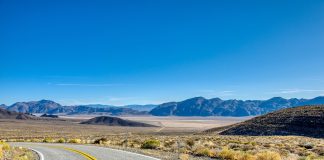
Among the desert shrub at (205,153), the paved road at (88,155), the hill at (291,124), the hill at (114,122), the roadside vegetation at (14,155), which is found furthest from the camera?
the hill at (114,122)

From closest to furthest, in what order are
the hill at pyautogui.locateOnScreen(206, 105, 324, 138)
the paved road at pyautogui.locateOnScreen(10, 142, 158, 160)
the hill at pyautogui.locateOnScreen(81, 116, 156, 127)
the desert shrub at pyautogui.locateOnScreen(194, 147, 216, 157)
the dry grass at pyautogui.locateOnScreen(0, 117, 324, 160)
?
the paved road at pyautogui.locateOnScreen(10, 142, 158, 160) → the dry grass at pyautogui.locateOnScreen(0, 117, 324, 160) → the desert shrub at pyautogui.locateOnScreen(194, 147, 216, 157) → the hill at pyautogui.locateOnScreen(206, 105, 324, 138) → the hill at pyautogui.locateOnScreen(81, 116, 156, 127)

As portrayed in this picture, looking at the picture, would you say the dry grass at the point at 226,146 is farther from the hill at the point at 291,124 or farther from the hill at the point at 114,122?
the hill at the point at 114,122

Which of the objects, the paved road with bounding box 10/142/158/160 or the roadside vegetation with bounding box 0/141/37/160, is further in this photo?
the paved road with bounding box 10/142/158/160

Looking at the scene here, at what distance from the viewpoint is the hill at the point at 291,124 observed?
65.5 m

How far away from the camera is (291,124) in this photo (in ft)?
233

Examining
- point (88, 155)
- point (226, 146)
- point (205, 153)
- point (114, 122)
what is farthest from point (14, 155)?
point (114, 122)

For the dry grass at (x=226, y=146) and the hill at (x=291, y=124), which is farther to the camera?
the hill at (x=291, y=124)

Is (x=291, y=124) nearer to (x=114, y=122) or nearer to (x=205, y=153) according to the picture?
(x=205, y=153)

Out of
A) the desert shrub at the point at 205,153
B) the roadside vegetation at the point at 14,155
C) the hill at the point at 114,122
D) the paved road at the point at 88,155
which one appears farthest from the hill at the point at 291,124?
the hill at the point at 114,122

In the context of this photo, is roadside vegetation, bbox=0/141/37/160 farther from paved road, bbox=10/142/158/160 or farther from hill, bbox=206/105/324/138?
hill, bbox=206/105/324/138

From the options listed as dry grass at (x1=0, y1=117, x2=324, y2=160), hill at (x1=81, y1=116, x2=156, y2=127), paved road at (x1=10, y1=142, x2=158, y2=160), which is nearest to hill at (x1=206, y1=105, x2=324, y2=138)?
dry grass at (x1=0, y1=117, x2=324, y2=160)

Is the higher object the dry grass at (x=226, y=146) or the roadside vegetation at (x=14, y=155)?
the roadside vegetation at (x=14, y=155)

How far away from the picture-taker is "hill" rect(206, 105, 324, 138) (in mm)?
65500

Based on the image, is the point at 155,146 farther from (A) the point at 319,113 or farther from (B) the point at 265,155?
(A) the point at 319,113
